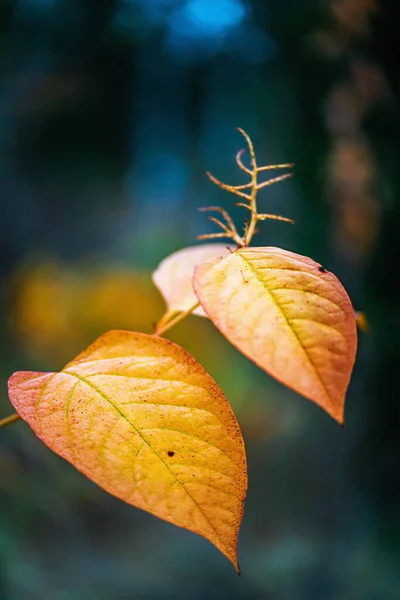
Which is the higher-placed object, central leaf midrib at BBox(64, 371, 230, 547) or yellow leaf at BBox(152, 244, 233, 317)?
yellow leaf at BBox(152, 244, 233, 317)

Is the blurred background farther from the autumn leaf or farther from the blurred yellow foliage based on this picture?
the autumn leaf

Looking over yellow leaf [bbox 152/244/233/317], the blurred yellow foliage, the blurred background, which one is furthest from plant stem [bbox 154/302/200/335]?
the blurred yellow foliage

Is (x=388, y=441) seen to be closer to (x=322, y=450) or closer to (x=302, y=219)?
(x=322, y=450)

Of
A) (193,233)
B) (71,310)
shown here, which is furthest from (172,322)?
(193,233)

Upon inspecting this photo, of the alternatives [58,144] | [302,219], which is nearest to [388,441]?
[302,219]

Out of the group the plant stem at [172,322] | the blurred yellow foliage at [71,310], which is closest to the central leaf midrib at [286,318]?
the plant stem at [172,322]

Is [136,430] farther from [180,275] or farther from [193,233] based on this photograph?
[193,233]
